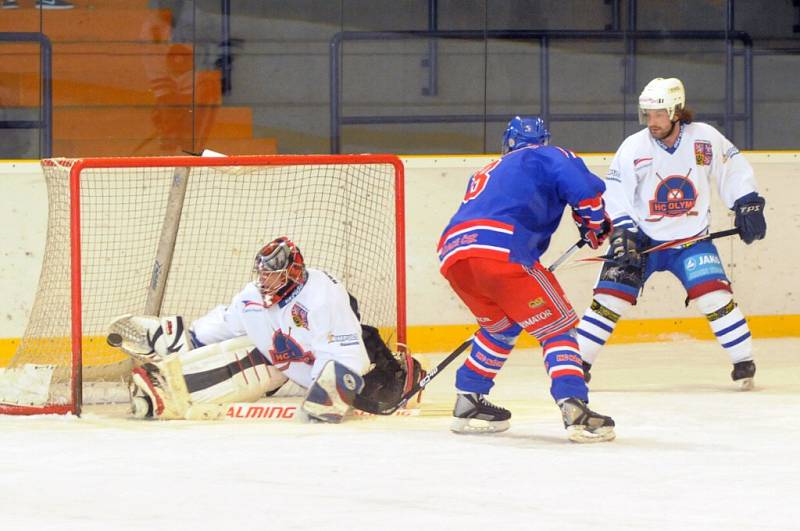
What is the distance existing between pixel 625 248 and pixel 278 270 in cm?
118

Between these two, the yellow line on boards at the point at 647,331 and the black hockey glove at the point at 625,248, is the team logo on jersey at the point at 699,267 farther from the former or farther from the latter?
the yellow line on boards at the point at 647,331

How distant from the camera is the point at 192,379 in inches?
201

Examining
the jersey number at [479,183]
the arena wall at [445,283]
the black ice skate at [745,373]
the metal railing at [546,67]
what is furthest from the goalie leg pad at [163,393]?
the metal railing at [546,67]

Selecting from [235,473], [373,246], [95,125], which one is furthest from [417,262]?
[235,473]

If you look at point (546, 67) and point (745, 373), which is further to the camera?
point (546, 67)

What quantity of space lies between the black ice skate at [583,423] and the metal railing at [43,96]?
125 inches

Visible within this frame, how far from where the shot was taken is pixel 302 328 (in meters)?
5.07

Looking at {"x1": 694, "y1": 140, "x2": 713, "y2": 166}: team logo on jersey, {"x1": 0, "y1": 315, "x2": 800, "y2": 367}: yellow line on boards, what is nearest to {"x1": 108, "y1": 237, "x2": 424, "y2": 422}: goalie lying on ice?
{"x1": 694, "y1": 140, "x2": 713, "y2": 166}: team logo on jersey

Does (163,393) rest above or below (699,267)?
below

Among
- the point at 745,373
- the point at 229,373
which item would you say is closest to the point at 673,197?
the point at 745,373

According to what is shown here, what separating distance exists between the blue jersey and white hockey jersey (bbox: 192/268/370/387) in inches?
22.5

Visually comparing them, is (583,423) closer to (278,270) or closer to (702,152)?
(278,270)

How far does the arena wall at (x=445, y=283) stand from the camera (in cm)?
650

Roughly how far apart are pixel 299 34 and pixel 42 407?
8.91ft
